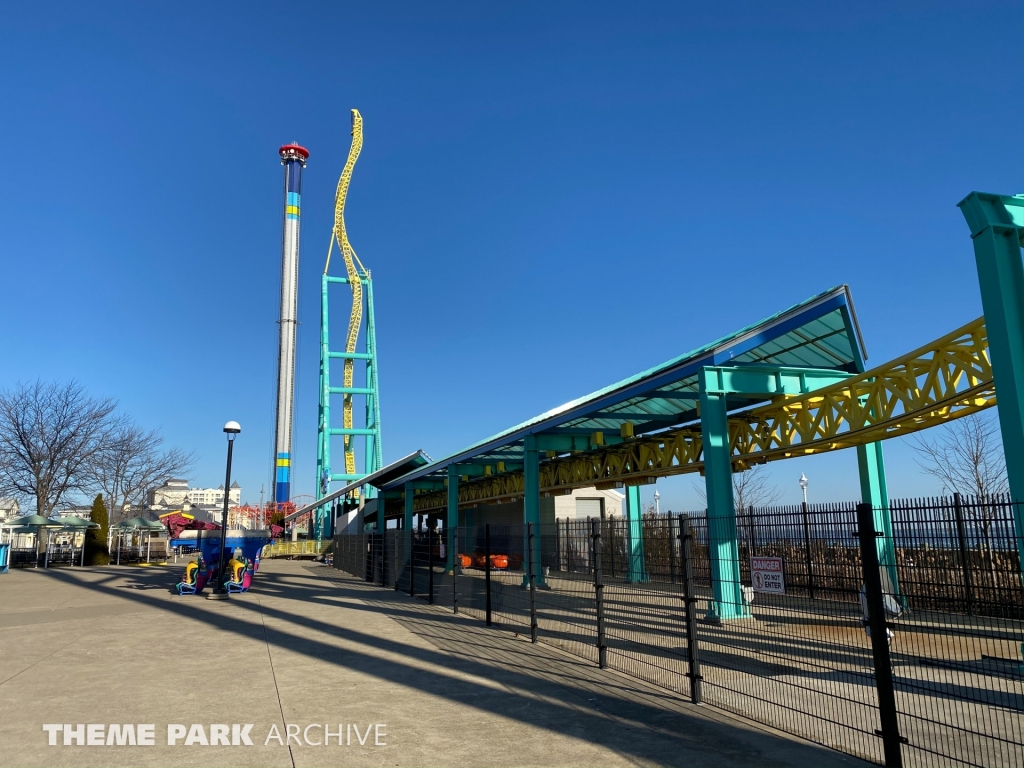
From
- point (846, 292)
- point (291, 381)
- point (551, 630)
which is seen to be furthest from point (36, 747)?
point (291, 381)

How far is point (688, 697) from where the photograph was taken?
25.1 feet

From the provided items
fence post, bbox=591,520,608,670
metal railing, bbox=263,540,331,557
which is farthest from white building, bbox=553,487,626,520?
fence post, bbox=591,520,608,670

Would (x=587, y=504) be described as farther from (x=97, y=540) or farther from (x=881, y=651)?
(x=881, y=651)

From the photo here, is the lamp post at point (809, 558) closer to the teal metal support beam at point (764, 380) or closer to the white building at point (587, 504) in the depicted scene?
the teal metal support beam at point (764, 380)

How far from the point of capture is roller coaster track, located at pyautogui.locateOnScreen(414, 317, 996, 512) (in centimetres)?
1198

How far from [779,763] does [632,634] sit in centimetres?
647

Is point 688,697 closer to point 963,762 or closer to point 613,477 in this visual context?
point 963,762

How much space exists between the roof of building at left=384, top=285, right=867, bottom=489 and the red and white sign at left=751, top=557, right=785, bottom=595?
7.85m

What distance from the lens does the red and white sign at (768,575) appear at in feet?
22.4

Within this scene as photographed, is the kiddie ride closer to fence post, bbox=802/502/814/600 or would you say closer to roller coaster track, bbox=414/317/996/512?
roller coaster track, bbox=414/317/996/512

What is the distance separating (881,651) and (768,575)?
1.68 meters

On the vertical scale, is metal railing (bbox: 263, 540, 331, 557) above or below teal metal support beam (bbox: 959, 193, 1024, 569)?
below

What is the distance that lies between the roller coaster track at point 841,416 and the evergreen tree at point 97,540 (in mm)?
26043

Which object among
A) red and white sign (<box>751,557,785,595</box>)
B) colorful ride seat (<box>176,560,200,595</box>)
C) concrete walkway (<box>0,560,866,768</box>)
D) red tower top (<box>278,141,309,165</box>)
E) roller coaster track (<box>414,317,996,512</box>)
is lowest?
concrete walkway (<box>0,560,866,768</box>)
